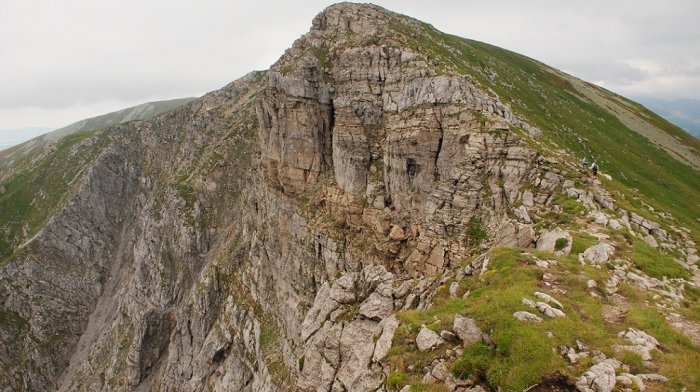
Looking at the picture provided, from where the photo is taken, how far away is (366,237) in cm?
4834

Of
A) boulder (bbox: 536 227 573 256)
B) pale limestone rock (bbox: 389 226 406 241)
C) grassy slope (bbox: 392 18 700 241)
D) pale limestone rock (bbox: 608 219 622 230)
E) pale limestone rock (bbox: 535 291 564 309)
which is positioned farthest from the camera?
grassy slope (bbox: 392 18 700 241)

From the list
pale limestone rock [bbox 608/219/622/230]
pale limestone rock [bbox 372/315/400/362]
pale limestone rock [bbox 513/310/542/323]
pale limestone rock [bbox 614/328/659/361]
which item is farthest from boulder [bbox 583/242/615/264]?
pale limestone rock [bbox 372/315/400/362]

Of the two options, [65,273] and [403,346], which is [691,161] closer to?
[403,346]

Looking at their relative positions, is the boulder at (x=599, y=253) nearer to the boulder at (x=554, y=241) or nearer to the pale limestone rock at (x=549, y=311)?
the boulder at (x=554, y=241)

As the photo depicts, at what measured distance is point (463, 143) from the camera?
38844 millimetres

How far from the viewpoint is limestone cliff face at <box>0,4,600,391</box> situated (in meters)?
32.1

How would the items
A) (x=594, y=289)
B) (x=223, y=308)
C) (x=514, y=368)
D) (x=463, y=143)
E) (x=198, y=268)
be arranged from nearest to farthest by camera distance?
(x=514, y=368), (x=594, y=289), (x=463, y=143), (x=223, y=308), (x=198, y=268)

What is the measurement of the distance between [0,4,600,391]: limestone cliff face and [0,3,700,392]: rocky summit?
316mm

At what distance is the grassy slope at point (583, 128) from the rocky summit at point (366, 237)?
2.28 feet

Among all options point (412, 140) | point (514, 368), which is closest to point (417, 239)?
point (412, 140)

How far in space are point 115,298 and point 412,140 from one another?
116 meters

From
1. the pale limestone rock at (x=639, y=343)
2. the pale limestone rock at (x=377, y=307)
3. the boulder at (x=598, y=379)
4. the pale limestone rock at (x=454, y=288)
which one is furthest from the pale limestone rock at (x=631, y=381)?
the pale limestone rock at (x=377, y=307)

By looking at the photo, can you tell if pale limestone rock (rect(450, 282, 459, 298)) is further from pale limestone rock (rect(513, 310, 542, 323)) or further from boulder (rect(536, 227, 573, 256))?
boulder (rect(536, 227, 573, 256))

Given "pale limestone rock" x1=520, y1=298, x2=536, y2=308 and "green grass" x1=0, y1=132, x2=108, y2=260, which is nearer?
"pale limestone rock" x1=520, y1=298, x2=536, y2=308
